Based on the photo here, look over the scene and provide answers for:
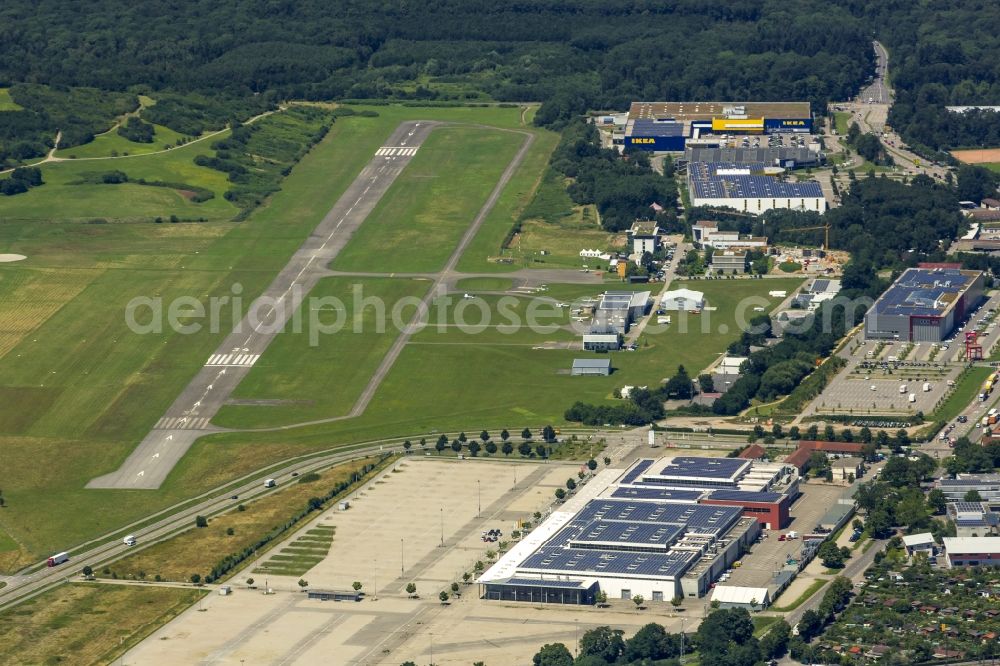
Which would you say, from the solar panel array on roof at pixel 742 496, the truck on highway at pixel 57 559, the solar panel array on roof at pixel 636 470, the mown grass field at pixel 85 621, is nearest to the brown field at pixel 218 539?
the mown grass field at pixel 85 621

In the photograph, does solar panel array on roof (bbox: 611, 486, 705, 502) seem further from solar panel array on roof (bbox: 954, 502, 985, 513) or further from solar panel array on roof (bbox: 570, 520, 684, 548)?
solar panel array on roof (bbox: 954, 502, 985, 513)

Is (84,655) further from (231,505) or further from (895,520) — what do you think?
(895,520)

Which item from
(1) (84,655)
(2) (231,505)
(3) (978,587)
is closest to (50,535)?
(2) (231,505)

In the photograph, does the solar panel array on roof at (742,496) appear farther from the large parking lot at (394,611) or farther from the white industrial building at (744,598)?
the white industrial building at (744,598)

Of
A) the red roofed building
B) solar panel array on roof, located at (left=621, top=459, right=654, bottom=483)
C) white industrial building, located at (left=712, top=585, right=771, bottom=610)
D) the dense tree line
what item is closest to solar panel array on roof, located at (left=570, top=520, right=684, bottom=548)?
white industrial building, located at (left=712, top=585, right=771, bottom=610)

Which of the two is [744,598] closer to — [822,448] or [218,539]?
[822,448]
